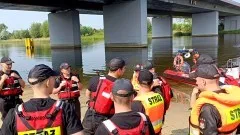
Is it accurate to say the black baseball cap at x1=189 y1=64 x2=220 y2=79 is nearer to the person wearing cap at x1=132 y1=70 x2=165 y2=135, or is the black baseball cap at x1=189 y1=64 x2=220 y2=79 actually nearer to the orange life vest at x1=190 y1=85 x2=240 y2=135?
the orange life vest at x1=190 y1=85 x2=240 y2=135

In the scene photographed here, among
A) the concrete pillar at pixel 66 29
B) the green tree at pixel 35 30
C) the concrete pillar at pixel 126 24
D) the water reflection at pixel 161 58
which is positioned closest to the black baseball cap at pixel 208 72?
the water reflection at pixel 161 58

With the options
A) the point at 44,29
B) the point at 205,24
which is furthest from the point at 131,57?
the point at 44,29

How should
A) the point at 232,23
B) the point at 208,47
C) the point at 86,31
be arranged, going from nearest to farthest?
the point at 208,47 < the point at 232,23 < the point at 86,31

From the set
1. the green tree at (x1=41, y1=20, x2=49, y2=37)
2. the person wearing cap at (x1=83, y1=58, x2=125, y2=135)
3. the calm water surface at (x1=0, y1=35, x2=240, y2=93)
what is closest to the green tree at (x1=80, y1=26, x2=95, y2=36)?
the green tree at (x1=41, y1=20, x2=49, y2=37)

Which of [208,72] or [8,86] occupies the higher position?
[208,72]

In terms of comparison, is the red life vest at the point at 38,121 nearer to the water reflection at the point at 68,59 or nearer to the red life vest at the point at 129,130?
the red life vest at the point at 129,130

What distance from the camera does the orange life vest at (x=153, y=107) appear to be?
A: 384 cm

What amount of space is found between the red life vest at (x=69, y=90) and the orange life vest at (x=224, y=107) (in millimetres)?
3589

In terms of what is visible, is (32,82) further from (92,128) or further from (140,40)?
(140,40)

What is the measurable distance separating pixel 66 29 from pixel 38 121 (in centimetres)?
4359

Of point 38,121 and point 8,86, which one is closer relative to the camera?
point 38,121

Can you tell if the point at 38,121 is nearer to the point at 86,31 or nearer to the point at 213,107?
the point at 213,107

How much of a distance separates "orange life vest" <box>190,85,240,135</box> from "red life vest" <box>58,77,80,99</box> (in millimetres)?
3589

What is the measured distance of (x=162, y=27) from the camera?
74.6m
